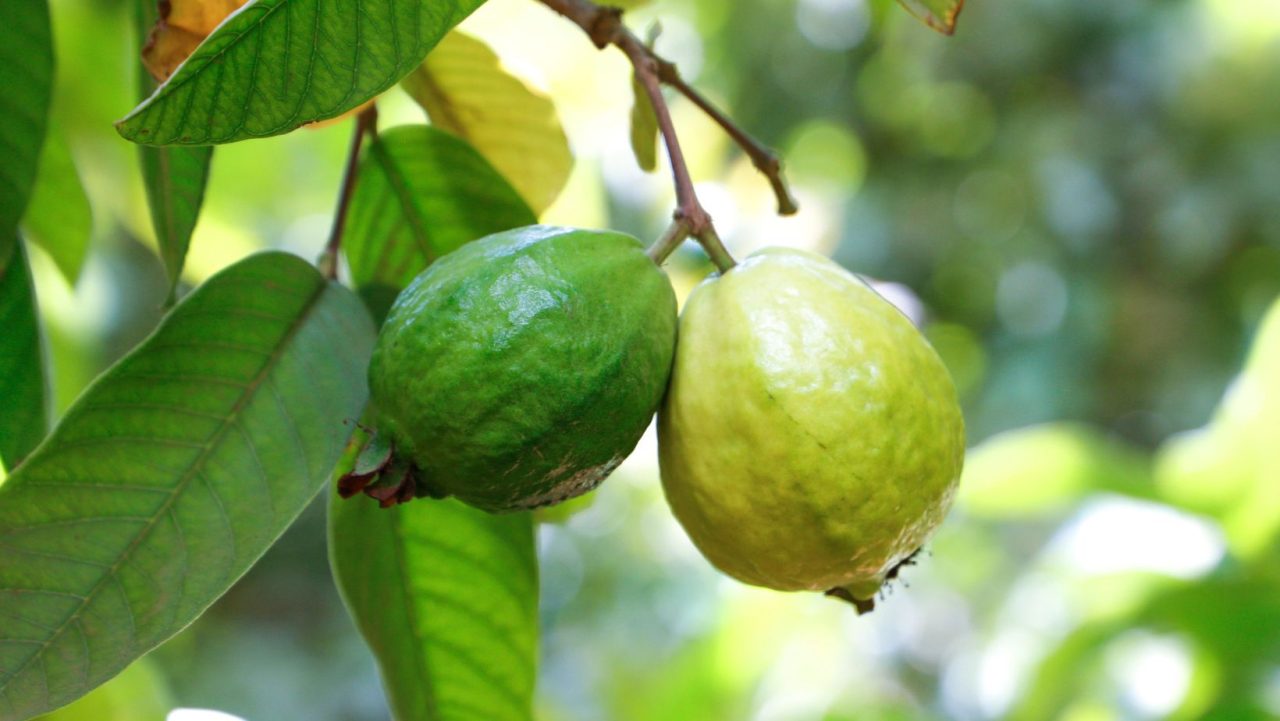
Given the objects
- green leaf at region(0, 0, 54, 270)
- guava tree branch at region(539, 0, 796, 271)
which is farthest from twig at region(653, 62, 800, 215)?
green leaf at region(0, 0, 54, 270)

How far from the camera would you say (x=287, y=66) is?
25.0 inches

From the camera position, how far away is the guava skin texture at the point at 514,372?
680 millimetres

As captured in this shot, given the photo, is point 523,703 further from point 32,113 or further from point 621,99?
point 621,99

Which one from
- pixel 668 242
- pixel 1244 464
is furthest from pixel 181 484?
pixel 1244 464

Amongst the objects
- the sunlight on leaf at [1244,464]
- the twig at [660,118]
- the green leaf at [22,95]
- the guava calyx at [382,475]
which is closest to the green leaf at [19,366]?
the green leaf at [22,95]

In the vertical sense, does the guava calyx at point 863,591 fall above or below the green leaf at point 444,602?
above

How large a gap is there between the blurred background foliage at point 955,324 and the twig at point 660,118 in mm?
236

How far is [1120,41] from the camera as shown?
5.77 m

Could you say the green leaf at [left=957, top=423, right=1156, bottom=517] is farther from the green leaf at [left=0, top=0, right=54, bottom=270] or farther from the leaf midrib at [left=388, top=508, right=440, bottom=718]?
the green leaf at [left=0, top=0, right=54, bottom=270]

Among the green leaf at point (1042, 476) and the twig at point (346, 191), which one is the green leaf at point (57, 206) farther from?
the green leaf at point (1042, 476)

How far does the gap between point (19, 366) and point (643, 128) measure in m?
0.52

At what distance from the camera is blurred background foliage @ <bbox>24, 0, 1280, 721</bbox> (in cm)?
169

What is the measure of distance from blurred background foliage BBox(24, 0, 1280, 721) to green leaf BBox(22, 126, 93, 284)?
0.01 meters

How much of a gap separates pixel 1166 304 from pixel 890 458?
571 cm
